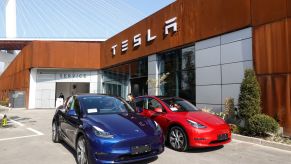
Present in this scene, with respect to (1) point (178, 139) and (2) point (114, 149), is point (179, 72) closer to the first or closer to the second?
(1) point (178, 139)

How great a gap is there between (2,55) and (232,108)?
7590 centimetres

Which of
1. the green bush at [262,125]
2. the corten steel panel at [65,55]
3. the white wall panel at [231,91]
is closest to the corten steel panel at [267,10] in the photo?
the white wall panel at [231,91]

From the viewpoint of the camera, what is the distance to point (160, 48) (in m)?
17.1

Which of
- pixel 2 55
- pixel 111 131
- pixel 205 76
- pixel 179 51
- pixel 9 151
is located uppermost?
pixel 2 55

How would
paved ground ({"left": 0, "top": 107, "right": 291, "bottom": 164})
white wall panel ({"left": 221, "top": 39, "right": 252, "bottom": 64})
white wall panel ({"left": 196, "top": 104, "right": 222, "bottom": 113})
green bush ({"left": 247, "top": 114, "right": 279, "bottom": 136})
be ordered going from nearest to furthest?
paved ground ({"left": 0, "top": 107, "right": 291, "bottom": 164}), green bush ({"left": 247, "top": 114, "right": 279, "bottom": 136}), white wall panel ({"left": 221, "top": 39, "right": 252, "bottom": 64}), white wall panel ({"left": 196, "top": 104, "right": 222, "bottom": 113})

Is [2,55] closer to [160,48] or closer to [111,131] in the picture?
[160,48]

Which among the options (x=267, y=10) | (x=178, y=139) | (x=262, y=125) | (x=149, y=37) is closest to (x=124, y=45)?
(x=149, y=37)

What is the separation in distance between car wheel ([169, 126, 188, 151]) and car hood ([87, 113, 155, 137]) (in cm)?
141

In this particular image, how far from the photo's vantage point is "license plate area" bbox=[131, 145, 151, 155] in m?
4.93

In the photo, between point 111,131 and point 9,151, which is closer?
point 111,131

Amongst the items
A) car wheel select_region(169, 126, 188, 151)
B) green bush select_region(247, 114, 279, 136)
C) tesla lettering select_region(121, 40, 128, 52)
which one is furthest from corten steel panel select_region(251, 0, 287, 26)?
tesla lettering select_region(121, 40, 128, 52)

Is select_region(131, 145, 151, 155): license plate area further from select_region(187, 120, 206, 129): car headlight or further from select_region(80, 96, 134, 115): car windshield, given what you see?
select_region(187, 120, 206, 129): car headlight

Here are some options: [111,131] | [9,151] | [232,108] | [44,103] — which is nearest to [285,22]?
[232,108]

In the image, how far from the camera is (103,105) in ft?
21.0
